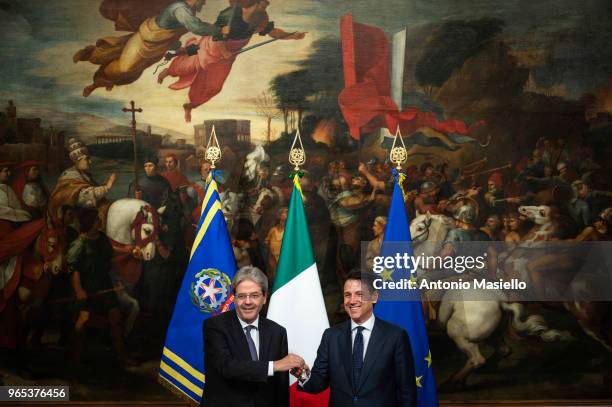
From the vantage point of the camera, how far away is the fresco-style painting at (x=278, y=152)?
8.22 metres

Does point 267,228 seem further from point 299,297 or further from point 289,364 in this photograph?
point 289,364

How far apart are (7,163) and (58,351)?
7.06 feet

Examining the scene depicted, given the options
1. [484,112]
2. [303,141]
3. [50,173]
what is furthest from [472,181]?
[50,173]

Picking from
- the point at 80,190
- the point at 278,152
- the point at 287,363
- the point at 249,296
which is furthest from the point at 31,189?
the point at 287,363

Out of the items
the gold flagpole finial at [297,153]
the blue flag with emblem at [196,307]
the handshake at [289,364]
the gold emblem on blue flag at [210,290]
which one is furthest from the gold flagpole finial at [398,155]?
the handshake at [289,364]

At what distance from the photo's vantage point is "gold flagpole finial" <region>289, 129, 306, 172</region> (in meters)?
8.31

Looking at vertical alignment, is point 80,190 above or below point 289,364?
above

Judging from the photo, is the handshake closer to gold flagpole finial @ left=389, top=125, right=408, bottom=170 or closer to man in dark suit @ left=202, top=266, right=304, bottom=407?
man in dark suit @ left=202, top=266, right=304, bottom=407

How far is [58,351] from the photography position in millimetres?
8188

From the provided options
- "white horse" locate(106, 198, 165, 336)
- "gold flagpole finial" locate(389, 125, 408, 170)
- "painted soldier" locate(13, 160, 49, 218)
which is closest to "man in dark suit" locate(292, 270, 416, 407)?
"gold flagpole finial" locate(389, 125, 408, 170)

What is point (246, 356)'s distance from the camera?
495 cm

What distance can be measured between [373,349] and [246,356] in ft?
2.72

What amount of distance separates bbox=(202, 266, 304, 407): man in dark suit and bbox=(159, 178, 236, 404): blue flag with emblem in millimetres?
2153

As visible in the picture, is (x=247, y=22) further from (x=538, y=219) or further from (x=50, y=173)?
(x=538, y=219)
